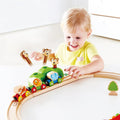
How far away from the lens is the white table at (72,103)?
32.6 inches

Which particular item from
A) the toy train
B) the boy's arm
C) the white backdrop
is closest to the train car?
the toy train

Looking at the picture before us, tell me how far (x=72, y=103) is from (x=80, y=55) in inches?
16.2

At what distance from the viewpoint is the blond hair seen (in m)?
1.14

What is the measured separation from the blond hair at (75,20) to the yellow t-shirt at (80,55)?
0.10m

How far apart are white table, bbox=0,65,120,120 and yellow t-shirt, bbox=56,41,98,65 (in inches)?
6.2

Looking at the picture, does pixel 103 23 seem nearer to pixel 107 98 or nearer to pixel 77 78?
pixel 77 78

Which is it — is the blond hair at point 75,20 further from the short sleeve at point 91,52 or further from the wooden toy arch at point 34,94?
the wooden toy arch at point 34,94

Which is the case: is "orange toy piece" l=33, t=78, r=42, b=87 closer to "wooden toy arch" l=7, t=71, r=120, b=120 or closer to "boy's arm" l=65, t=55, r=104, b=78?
"wooden toy arch" l=7, t=71, r=120, b=120

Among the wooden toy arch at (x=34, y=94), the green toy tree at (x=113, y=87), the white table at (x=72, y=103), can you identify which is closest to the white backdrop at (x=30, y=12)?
the white table at (x=72, y=103)

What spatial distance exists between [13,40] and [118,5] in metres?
1.02

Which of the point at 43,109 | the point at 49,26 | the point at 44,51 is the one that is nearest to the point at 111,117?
the point at 43,109

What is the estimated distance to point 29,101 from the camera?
3.03 feet

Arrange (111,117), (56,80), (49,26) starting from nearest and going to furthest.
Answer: (111,117) < (56,80) < (49,26)

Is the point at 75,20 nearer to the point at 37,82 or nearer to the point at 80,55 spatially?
the point at 80,55
